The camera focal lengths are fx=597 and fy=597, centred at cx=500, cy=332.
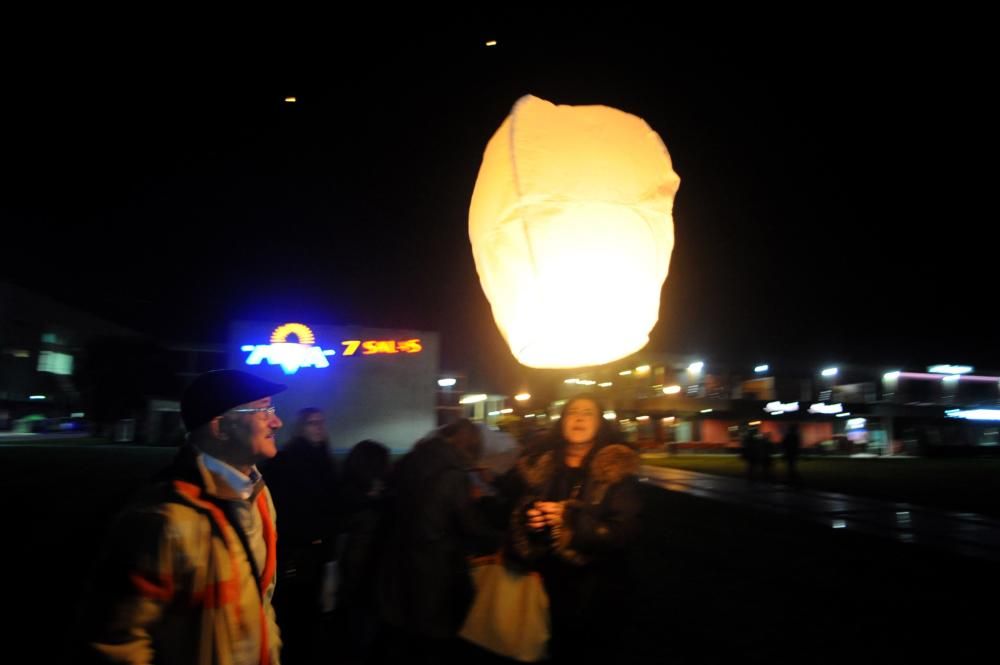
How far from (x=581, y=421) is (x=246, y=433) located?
1939 mm

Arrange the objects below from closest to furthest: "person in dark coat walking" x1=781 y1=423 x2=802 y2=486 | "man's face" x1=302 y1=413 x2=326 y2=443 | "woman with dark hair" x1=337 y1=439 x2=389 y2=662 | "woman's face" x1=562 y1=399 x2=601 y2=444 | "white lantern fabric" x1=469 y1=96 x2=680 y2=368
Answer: "white lantern fabric" x1=469 y1=96 x2=680 y2=368 < "woman's face" x1=562 y1=399 x2=601 y2=444 < "woman with dark hair" x1=337 y1=439 x2=389 y2=662 < "man's face" x1=302 y1=413 x2=326 y2=443 < "person in dark coat walking" x1=781 y1=423 x2=802 y2=486

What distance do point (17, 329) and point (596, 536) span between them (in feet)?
179

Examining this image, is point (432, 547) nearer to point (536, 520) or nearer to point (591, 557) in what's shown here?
point (536, 520)

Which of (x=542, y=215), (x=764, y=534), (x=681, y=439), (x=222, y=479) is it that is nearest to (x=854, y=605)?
(x=764, y=534)

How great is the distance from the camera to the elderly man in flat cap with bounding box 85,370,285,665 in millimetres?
1436

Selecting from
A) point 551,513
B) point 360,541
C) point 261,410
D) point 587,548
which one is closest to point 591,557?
point 587,548

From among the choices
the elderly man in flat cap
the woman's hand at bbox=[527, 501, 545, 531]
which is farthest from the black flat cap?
the woman's hand at bbox=[527, 501, 545, 531]

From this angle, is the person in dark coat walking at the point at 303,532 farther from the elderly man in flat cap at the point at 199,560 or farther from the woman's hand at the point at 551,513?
the elderly man in flat cap at the point at 199,560

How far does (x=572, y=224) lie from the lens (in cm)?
211

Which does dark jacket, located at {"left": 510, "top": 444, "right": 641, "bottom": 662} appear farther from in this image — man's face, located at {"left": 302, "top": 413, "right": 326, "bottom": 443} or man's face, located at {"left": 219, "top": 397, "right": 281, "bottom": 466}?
man's face, located at {"left": 302, "top": 413, "right": 326, "bottom": 443}

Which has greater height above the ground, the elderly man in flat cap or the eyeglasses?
the eyeglasses

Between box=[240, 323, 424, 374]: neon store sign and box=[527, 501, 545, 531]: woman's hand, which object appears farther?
box=[240, 323, 424, 374]: neon store sign

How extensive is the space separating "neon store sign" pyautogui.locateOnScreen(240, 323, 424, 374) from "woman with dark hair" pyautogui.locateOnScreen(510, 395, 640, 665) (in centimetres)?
2989

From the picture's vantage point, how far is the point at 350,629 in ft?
12.1
